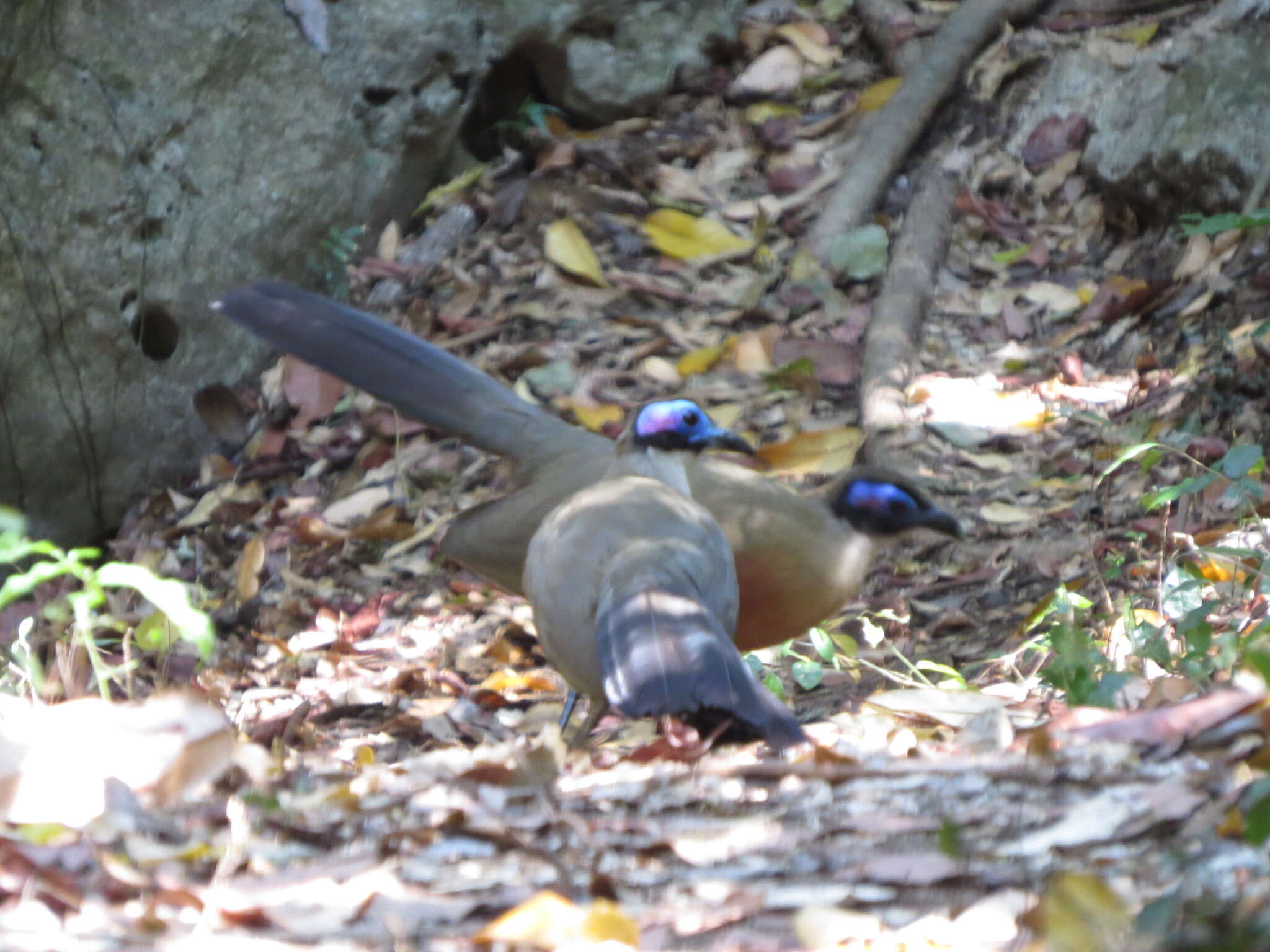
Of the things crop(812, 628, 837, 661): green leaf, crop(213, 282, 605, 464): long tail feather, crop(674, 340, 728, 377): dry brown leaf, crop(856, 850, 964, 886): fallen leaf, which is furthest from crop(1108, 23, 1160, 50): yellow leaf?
crop(856, 850, 964, 886): fallen leaf

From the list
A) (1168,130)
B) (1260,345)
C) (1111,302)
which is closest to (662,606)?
(1260,345)

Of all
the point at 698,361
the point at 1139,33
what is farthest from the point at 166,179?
the point at 1139,33

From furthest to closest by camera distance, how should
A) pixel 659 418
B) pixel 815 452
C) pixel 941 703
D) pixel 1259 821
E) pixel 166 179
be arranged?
1. pixel 166 179
2. pixel 815 452
3. pixel 659 418
4. pixel 941 703
5. pixel 1259 821

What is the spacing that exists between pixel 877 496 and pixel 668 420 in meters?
0.75

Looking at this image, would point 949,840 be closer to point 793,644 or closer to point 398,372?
point 793,644

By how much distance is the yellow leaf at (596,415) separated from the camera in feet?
20.1

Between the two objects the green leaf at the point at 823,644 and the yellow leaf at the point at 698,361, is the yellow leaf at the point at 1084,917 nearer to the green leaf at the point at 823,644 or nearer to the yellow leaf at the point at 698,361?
the green leaf at the point at 823,644

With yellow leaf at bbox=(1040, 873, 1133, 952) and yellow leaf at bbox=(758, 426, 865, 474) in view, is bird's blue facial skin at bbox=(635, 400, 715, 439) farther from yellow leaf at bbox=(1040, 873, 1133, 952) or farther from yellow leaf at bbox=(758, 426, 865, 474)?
yellow leaf at bbox=(1040, 873, 1133, 952)

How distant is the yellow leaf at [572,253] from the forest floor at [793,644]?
0.07 ft

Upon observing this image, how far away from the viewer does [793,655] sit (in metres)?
5.18

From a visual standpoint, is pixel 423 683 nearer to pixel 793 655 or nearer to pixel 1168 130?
pixel 793 655

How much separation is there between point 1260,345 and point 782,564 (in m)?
1.78

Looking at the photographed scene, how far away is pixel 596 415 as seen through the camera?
6.16 metres

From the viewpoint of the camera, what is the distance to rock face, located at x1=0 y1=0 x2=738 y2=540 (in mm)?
5820
